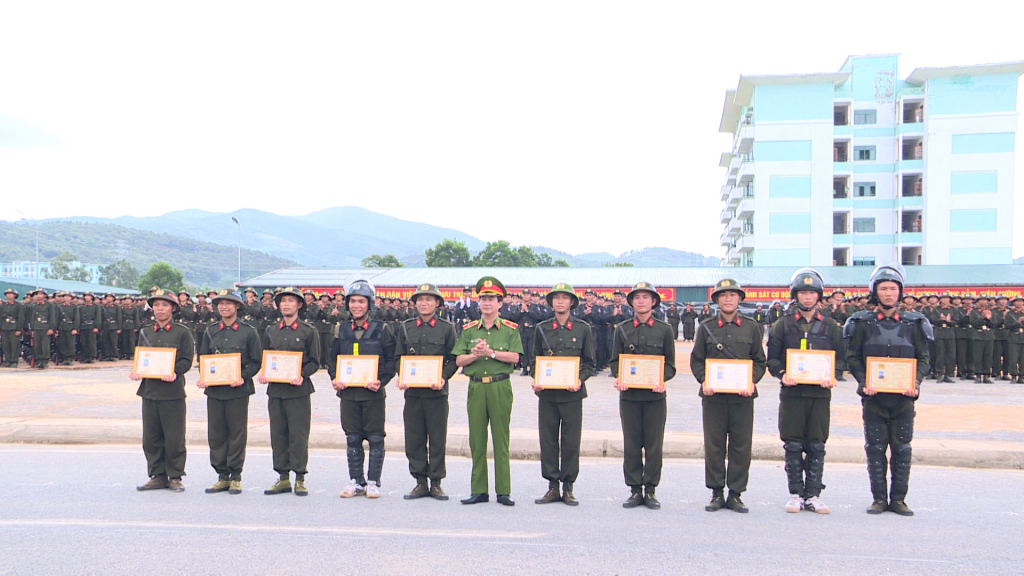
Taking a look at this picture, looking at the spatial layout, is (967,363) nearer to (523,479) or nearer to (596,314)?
(596,314)

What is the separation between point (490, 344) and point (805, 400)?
2.96 meters

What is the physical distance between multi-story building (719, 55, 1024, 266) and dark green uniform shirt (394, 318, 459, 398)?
56.1 metres

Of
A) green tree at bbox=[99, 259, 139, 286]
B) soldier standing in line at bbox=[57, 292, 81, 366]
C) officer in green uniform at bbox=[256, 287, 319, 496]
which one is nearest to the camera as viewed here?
officer in green uniform at bbox=[256, 287, 319, 496]

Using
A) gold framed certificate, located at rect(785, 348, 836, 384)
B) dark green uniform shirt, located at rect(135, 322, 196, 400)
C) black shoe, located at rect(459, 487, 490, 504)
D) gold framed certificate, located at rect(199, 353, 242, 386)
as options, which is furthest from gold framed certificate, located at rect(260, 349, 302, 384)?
gold framed certificate, located at rect(785, 348, 836, 384)

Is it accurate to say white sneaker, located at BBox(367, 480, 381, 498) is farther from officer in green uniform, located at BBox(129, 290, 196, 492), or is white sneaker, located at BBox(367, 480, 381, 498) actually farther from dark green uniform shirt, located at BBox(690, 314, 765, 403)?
dark green uniform shirt, located at BBox(690, 314, 765, 403)

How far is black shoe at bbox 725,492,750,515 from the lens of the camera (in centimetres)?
649

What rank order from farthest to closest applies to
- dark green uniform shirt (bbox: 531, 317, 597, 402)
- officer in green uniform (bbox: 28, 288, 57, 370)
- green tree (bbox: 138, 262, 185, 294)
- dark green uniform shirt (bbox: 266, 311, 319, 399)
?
1. green tree (bbox: 138, 262, 185, 294)
2. officer in green uniform (bbox: 28, 288, 57, 370)
3. dark green uniform shirt (bbox: 266, 311, 319, 399)
4. dark green uniform shirt (bbox: 531, 317, 597, 402)

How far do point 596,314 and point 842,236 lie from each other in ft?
155

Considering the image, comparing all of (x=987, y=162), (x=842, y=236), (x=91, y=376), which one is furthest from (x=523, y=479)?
(x=987, y=162)

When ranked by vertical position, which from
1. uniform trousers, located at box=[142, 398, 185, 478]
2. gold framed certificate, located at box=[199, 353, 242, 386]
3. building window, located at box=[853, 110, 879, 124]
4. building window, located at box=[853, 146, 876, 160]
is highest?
building window, located at box=[853, 110, 879, 124]

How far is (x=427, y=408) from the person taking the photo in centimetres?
714

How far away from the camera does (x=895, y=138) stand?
5875cm

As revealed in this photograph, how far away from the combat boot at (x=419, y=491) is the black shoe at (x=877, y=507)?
13.5 ft

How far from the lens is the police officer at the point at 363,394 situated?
23.4 feet
